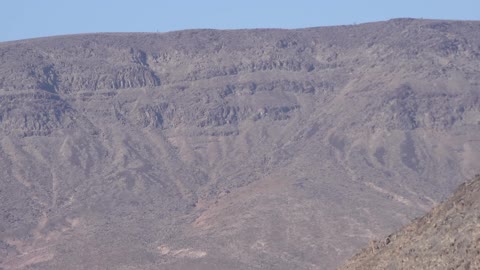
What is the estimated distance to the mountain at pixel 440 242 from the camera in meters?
34.1

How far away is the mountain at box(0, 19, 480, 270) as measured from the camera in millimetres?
117438

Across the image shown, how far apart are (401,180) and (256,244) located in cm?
2262

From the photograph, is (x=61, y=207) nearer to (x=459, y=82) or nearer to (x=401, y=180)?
(x=401, y=180)

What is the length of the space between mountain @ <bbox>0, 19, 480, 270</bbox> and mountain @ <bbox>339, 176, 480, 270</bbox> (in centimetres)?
6650

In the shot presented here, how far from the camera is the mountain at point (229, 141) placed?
11744cm

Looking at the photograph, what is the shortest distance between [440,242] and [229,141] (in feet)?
371

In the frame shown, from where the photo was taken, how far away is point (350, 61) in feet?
515

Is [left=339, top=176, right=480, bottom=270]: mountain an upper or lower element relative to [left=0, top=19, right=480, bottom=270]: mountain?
upper

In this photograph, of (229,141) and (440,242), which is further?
(229,141)

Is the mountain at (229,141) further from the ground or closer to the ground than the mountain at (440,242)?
closer to the ground

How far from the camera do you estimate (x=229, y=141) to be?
487 feet

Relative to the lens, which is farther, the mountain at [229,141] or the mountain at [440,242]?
the mountain at [229,141]

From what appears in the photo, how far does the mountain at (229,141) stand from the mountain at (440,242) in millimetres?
66497

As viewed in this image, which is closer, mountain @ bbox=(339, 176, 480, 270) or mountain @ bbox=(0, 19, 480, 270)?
mountain @ bbox=(339, 176, 480, 270)
